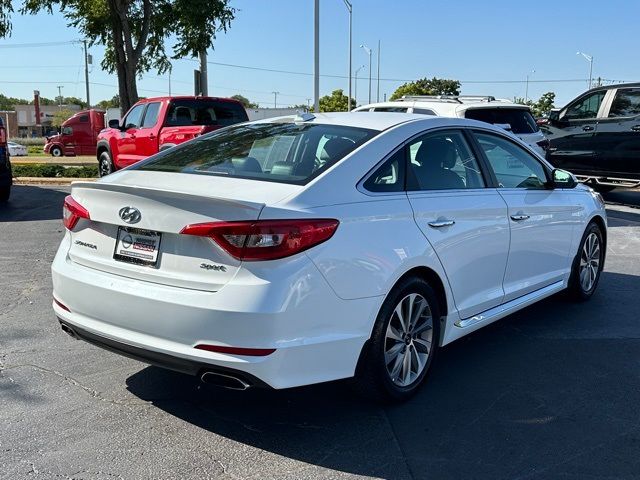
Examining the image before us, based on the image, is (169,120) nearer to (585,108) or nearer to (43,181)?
(43,181)

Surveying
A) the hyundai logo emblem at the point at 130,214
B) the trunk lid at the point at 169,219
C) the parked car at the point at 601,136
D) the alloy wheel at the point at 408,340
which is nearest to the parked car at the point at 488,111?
the parked car at the point at 601,136

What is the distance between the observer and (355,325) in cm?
343

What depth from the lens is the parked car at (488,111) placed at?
9977 millimetres

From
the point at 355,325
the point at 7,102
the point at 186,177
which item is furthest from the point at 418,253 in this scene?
the point at 7,102

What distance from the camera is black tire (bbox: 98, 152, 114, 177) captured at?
48.9ft

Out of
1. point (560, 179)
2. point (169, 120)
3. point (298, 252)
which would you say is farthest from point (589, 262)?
point (169, 120)

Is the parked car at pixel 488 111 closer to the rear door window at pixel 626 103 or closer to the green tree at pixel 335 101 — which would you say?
the rear door window at pixel 626 103

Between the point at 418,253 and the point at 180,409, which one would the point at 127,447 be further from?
the point at 418,253

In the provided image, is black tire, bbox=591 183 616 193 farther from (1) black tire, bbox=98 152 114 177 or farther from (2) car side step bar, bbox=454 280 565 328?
(1) black tire, bbox=98 152 114 177

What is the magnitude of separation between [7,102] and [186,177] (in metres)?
175

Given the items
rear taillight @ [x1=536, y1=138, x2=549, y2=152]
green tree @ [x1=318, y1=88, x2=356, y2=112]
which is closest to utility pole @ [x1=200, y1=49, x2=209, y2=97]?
rear taillight @ [x1=536, y1=138, x2=549, y2=152]

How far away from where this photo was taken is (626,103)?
12.8m

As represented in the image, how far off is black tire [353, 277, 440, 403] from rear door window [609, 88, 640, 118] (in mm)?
10506

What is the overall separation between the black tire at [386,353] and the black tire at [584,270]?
8.10 ft
